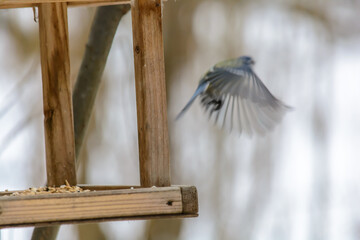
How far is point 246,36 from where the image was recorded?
5078 millimetres

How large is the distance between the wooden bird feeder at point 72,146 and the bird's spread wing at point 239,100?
4.91ft

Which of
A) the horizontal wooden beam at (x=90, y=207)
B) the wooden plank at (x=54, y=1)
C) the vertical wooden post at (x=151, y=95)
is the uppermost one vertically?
the wooden plank at (x=54, y=1)

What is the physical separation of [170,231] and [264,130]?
1155 millimetres

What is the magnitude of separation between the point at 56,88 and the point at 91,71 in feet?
1.40

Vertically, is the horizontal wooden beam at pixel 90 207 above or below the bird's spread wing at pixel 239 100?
below

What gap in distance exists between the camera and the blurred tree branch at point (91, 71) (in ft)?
9.83

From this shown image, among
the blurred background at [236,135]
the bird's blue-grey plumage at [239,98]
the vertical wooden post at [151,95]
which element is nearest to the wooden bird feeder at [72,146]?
the vertical wooden post at [151,95]

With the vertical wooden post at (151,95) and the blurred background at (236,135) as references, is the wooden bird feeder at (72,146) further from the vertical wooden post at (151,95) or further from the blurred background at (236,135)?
the blurred background at (236,135)

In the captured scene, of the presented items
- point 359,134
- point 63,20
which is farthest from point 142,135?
point 359,134

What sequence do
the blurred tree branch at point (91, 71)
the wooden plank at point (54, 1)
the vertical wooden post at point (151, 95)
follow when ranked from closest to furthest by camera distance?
the vertical wooden post at point (151, 95) < the wooden plank at point (54, 1) < the blurred tree branch at point (91, 71)

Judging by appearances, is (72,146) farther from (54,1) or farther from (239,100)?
(239,100)

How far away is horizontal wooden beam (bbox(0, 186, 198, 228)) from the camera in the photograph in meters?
1.93

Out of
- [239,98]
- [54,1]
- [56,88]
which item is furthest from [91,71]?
[239,98]

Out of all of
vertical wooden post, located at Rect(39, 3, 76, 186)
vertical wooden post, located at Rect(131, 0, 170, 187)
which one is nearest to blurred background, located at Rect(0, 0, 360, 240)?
vertical wooden post, located at Rect(39, 3, 76, 186)
